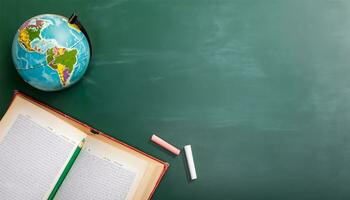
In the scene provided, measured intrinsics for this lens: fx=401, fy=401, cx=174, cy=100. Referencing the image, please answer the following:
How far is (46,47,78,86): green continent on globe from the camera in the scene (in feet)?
3.42

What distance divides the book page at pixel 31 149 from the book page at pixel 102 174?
0.04m

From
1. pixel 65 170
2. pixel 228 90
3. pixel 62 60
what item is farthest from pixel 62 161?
pixel 228 90

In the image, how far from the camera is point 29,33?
105 cm

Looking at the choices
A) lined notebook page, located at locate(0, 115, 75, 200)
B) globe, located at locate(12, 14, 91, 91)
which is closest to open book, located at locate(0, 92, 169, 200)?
lined notebook page, located at locate(0, 115, 75, 200)

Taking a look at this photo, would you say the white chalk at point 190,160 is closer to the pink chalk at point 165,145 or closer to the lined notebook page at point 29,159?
the pink chalk at point 165,145

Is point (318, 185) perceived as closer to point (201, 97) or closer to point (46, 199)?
point (201, 97)

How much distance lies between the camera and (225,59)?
1.23 meters

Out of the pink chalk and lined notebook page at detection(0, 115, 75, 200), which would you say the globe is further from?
the pink chalk

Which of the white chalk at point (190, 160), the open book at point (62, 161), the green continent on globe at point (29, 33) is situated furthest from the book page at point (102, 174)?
the green continent on globe at point (29, 33)

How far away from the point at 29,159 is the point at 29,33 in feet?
1.19

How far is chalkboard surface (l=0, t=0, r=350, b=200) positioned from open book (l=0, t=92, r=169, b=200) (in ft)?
0.15

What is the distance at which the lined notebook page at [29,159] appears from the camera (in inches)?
44.9

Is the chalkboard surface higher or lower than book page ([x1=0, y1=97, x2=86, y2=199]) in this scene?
higher

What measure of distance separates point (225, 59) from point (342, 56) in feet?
1.20
